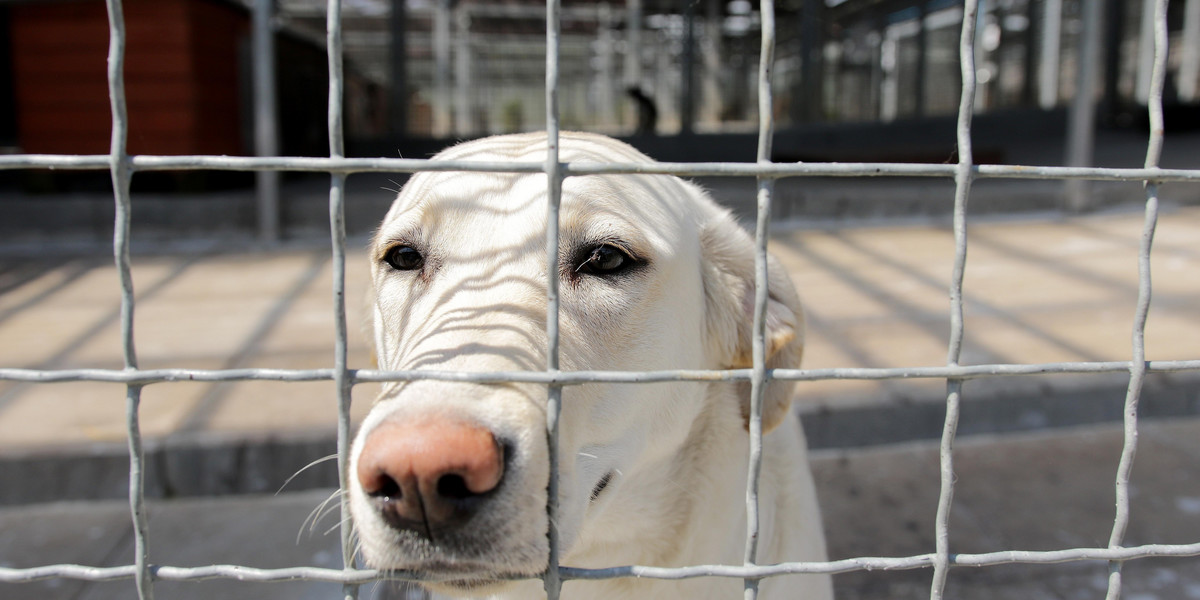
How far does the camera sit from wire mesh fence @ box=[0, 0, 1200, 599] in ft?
3.22

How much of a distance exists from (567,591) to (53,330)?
145 inches

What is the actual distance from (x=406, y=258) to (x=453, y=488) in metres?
0.68

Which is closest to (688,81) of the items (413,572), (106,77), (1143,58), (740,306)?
(1143,58)

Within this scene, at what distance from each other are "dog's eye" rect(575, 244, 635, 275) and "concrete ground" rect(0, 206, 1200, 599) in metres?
1.47

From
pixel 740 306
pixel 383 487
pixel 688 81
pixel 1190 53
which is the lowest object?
pixel 383 487

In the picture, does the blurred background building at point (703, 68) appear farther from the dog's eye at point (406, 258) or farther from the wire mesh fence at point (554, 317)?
the wire mesh fence at point (554, 317)

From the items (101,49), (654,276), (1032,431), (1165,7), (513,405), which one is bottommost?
(1032,431)

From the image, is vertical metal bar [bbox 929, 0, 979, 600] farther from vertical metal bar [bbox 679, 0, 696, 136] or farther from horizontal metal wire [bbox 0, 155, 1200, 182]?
vertical metal bar [bbox 679, 0, 696, 136]

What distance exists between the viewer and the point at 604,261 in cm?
142

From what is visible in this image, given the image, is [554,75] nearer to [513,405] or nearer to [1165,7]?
[513,405]

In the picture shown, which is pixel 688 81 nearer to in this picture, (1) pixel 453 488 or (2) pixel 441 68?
(2) pixel 441 68

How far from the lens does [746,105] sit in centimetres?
1336

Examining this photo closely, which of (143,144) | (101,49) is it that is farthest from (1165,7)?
(101,49)

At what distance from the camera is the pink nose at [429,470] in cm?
88
